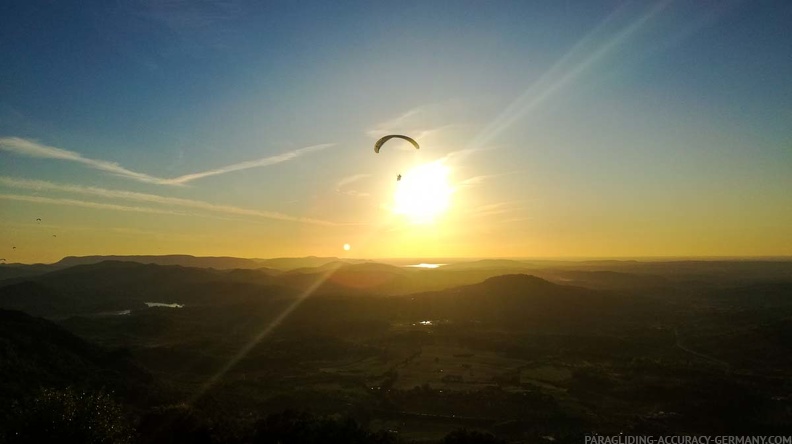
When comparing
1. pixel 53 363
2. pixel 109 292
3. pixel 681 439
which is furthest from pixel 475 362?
pixel 109 292

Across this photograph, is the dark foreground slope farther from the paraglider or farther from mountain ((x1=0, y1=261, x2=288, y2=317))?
the paraglider

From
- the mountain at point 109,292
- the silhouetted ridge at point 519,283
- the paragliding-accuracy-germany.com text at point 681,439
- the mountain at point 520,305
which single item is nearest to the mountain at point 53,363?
the paragliding-accuracy-germany.com text at point 681,439

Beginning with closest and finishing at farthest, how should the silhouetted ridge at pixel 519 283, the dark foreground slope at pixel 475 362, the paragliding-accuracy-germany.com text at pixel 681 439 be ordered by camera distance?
1. the paragliding-accuracy-germany.com text at pixel 681 439
2. the dark foreground slope at pixel 475 362
3. the silhouetted ridge at pixel 519 283

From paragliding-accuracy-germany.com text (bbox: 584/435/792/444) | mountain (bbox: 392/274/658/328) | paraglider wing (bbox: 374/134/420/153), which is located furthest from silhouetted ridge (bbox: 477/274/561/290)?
paraglider wing (bbox: 374/134/420/153)

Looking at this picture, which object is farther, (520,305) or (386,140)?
(520,305)

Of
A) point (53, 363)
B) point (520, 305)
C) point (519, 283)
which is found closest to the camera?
point (53, 363)

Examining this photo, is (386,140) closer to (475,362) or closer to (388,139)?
(388,139)

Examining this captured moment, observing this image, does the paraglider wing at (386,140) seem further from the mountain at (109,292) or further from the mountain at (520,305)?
the mountain at (109,292)

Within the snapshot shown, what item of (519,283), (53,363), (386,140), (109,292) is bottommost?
(109,292)
